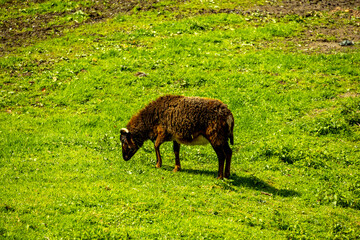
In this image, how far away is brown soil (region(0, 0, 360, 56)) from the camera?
966 inches

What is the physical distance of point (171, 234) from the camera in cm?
935

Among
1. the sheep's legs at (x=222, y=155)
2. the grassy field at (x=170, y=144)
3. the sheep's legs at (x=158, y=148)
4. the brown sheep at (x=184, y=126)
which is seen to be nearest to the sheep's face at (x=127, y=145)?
the brown sheep at (x=184, y=126)

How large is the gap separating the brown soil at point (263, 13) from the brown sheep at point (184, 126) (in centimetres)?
1305

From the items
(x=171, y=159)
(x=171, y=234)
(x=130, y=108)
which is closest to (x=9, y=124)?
(x=130, y=108)

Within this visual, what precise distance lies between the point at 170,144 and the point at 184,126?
3675mm

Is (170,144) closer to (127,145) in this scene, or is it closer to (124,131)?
(127,145)

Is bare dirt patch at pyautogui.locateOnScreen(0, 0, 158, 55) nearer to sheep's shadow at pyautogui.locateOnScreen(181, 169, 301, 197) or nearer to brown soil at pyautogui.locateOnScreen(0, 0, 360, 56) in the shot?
brown soil at pyautogui.locateOnScreen(0, 0, 360, 56)

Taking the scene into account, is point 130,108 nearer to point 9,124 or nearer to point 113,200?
point 9,124

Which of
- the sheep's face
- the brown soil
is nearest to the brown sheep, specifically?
the sheep's face

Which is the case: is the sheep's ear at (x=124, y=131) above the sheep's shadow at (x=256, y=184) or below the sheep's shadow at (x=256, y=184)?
above

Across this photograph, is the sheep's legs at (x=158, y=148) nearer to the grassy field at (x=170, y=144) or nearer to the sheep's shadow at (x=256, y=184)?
the grassy field at (x=170, y=144)

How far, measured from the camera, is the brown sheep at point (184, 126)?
1263 centimetres

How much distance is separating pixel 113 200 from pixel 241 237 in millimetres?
3549

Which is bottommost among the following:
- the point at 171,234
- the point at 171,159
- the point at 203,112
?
the point at 171,159
